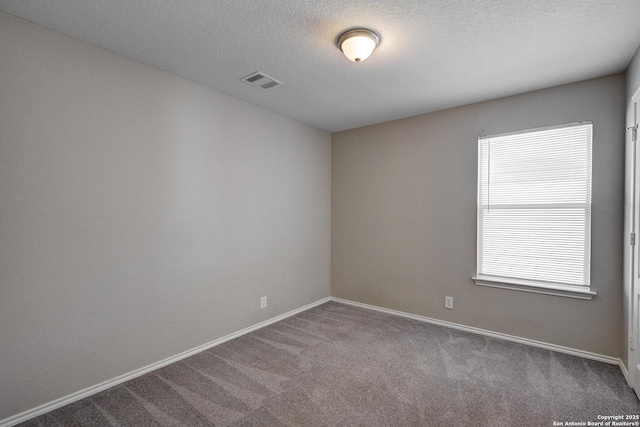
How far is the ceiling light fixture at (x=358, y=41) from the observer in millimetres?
2086

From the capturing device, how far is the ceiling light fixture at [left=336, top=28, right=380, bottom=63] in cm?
209

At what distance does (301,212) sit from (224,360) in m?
2.05

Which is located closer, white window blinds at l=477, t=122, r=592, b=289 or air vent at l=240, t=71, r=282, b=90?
air vent at l=240, t=71, r=282, b=90

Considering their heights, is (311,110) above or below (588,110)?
above

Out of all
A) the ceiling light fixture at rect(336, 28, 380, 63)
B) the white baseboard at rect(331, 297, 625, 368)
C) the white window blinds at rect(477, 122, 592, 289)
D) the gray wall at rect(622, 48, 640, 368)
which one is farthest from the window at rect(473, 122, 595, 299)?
the ceiling light fixture at rect(336, 28, 380, 63)

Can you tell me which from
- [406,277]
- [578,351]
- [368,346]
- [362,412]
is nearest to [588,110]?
[578,351]

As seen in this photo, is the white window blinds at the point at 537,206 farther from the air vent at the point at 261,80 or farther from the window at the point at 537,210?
the air vent at the point at 261,80

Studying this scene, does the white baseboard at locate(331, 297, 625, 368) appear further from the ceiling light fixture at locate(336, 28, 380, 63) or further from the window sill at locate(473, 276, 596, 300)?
the ceiling light fixture at locate(336, 28, 380, 63)

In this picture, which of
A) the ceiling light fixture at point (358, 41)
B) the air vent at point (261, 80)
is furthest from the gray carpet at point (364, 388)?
the air vent at point (261, 80)

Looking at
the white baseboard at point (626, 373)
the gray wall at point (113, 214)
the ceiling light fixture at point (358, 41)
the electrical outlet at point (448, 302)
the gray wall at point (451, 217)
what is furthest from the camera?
the electrical outlet at point (448, 302)

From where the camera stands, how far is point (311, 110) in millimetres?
3697

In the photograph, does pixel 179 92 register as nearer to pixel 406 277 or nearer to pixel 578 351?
pixel 406 277

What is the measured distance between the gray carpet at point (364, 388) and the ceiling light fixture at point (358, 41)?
245 cm

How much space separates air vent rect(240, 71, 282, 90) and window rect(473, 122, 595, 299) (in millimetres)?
2324
